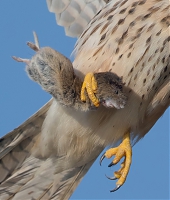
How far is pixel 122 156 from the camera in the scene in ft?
21.4

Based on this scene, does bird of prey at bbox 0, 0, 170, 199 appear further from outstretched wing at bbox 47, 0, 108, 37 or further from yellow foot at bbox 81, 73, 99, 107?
outstretched wing at bbox 47, 0, 108, 37

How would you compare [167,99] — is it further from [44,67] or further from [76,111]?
[44,67]

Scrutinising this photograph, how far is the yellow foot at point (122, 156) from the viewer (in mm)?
6453

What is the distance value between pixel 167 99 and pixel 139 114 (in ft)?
0.86

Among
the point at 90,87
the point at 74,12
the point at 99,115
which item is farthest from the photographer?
the point at 74,12

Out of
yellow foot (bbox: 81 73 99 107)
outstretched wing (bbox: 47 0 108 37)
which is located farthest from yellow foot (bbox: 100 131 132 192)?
outstretched wing (bbox: 47 0 108 37)

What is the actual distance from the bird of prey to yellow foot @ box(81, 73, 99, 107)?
333 mm

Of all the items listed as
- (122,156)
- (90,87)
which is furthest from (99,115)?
(90,87)

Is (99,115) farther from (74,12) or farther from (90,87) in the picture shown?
(74,12)

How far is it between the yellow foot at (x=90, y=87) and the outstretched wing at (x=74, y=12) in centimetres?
191

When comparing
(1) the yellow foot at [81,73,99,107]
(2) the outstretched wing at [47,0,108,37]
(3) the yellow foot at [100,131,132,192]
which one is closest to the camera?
(1) the yellow foot at [81,73,99,107]

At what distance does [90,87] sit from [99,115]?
571 millimetres

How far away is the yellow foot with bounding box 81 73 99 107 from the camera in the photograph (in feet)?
19.4

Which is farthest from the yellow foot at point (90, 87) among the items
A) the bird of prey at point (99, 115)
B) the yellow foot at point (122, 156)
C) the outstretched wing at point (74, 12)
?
the outstretched wing at point (74, 12)
